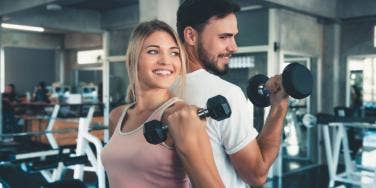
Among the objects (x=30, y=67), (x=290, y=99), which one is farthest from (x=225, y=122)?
(x=30, y=67)

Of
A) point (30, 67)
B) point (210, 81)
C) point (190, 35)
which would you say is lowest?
point (210, 81)

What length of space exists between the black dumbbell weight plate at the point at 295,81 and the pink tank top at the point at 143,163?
0.93 feet

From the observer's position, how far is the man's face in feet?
3.44

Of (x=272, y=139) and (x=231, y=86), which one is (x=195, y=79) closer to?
(x=231, y=86)

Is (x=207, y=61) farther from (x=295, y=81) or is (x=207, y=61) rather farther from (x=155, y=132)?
(x=155, y=132)

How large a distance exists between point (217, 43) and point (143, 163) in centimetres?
38

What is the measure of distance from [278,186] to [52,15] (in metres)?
4.53

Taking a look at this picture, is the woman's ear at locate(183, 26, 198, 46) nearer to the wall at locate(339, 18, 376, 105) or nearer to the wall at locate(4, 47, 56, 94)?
the wall at locate(339, 18, 376, 105)

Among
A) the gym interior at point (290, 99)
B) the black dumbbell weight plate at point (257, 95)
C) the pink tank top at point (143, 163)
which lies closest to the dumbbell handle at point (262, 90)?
the black dumbbell weight plate at point (257, 95)

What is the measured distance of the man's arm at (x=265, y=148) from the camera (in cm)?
94

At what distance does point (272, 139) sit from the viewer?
100cm

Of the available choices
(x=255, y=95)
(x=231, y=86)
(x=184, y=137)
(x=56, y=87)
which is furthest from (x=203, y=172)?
(x=56, y=87)

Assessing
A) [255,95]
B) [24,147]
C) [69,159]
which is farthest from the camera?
[24,147]

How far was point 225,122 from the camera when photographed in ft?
3.10
